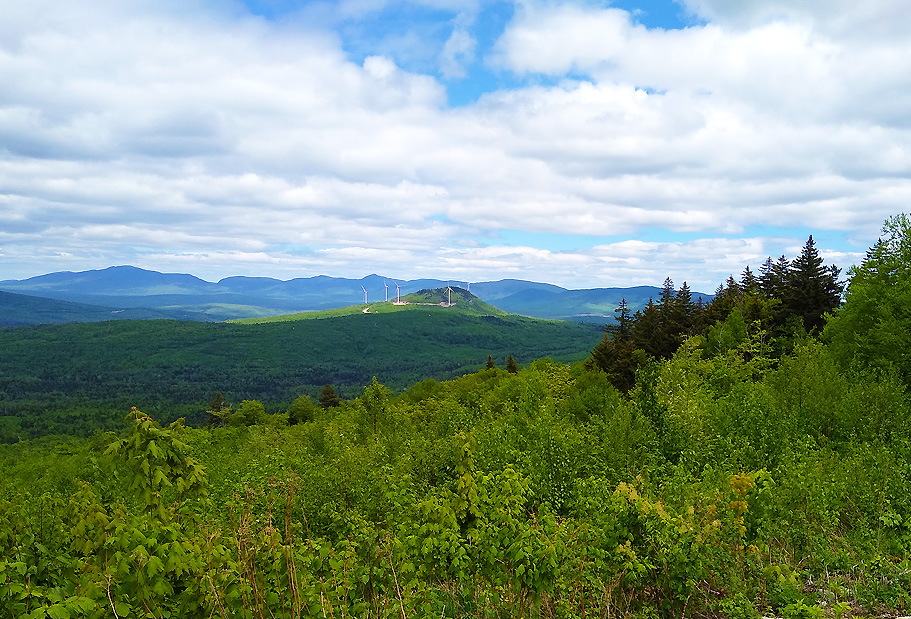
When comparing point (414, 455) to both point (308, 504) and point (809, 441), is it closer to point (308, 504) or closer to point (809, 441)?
point (308, 504)

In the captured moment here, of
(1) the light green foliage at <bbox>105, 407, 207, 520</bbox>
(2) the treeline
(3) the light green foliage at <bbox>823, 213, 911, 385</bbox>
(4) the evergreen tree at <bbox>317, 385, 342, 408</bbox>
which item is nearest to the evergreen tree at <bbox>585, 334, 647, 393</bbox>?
(2) the treeline

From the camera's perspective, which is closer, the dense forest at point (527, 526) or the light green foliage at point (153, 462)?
the dense forest at point (527, 526)

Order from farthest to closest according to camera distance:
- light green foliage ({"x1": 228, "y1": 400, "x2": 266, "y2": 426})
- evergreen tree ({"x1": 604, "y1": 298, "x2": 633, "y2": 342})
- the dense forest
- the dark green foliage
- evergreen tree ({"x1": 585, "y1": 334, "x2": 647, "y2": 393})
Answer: light green foliage ({"x1": 228, "y1": 400, "x2": 266, "y2": 426})
the dark green foliage
evergreen tree ({"x1": 604, "y1": 298, "x2": 633, "y2": 342})
evergreen tree ({"x1": 585, "y1": 334, "x2": 647, "y2": 393})
the dense forest

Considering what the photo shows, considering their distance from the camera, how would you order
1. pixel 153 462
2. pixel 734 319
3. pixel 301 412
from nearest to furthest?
pixel 153 462, pixel 734 319, pixel 301 412

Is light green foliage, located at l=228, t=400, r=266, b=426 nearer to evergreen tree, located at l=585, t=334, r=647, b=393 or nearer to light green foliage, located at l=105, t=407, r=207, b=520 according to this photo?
evergreen tree, located at l=585, t=334, r=647, b=393

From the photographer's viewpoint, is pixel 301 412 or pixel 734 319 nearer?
pixel 734 319

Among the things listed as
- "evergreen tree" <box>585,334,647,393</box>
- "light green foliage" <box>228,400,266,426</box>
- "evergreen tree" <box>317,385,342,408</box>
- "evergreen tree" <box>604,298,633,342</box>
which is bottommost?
"light green foliage" <box>228,400,266,426</box>

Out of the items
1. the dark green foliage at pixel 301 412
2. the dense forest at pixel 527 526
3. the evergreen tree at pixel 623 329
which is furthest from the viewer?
the dark green foliage at pixel 301 412

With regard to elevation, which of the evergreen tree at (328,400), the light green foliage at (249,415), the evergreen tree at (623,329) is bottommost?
the light green foliage at (249,415)

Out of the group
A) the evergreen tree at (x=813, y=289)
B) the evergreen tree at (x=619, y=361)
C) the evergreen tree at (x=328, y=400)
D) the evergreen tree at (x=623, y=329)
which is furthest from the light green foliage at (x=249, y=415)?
the evergreen tree at (x=813, y=289)

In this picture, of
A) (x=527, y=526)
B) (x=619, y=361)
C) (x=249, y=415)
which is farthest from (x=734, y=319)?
(x=249, y=415)

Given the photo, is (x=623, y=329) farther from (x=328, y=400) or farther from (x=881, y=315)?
(x=328, y=400)

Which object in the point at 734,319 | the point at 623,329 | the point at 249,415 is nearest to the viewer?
the point at 734,319

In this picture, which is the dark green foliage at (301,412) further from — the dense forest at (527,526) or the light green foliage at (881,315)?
the light green foliage at (881,315)
